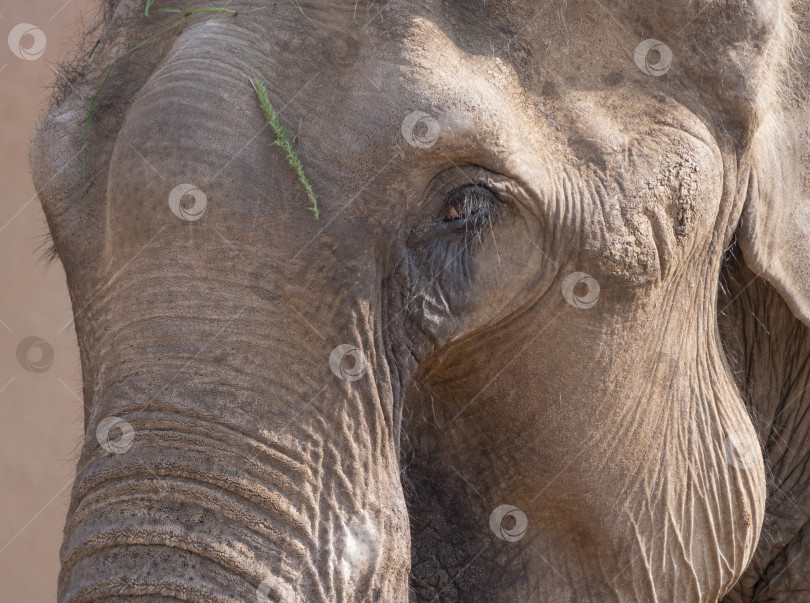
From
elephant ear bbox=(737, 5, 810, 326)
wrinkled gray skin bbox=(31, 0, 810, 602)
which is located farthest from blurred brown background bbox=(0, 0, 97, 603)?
elephant ear bbox=(737, 5, 810, 326)

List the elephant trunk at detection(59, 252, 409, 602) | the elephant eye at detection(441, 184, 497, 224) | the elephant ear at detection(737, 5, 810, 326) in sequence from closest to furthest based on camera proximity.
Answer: the elephant trunk at detection(59, 252, 409, 602) < the elephant eye at detection(441, 184, 497, 224) < the elephant ear at detection(737, 5, 810, 326)

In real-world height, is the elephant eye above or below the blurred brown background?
above

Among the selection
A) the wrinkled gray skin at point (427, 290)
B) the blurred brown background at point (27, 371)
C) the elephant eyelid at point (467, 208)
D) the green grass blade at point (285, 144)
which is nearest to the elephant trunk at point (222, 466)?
the wrinkled gray skin at point (427, 290)

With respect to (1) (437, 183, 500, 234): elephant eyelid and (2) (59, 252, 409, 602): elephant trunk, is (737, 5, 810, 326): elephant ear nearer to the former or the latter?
(1) (437, 183, 500, 234): elephant eyelid

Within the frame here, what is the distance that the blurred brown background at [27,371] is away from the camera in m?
4.19

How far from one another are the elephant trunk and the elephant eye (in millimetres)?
251

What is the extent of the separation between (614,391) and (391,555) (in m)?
0.49

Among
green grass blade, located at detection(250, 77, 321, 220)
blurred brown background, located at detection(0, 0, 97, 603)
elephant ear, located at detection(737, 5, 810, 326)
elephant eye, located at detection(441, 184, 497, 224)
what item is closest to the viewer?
green grass blade, located at detection(250, 77, 321, 220)

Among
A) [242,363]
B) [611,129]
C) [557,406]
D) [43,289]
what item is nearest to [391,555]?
[242,363]

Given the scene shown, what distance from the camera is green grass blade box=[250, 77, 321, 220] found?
1.44 m

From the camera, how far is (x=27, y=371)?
14.1 ft

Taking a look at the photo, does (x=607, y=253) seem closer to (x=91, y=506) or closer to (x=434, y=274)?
(x=434, y=274)

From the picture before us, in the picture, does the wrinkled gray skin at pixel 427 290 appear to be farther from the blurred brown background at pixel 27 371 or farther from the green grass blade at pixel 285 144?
the blurred brown background at pixel 27 371

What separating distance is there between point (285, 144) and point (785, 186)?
0.91 m
